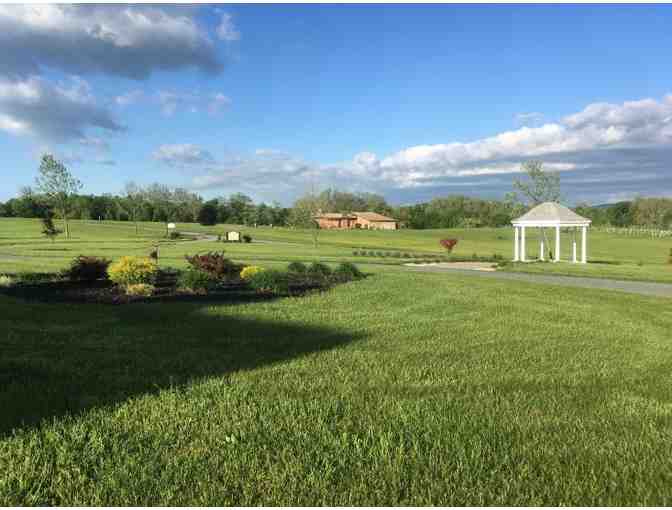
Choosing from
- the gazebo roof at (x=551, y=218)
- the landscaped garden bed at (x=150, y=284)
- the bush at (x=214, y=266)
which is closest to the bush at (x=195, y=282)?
the landscaped garden bed at (x=150, y=284)

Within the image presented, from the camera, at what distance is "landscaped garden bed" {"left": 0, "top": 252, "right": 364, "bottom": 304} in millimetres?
12102

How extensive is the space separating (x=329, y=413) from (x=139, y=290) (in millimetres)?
9166

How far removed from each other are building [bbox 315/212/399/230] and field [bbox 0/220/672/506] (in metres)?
105

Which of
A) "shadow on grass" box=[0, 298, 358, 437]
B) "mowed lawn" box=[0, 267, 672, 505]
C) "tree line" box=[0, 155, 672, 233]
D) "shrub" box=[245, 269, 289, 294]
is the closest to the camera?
"mowed lawn" box=[0, 267, 672, 505]

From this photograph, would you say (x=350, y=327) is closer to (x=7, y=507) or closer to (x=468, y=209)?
(x=7, y=507)

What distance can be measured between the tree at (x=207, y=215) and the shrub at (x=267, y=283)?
91.1 metres

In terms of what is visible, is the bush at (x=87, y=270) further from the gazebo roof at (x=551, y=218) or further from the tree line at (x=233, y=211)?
the tree line at (x=233, y=211)

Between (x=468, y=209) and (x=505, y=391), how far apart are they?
12026 cm

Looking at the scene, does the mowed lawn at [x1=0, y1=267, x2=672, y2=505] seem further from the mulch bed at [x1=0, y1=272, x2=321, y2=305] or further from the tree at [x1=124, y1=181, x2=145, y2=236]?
the tree at [x1=124, y1=181, x2=145, y2=236]

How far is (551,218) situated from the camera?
34.8 meters

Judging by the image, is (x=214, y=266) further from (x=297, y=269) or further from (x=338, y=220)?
(x=338, y=220)

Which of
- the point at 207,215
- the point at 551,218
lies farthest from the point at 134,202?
the point at 551,218

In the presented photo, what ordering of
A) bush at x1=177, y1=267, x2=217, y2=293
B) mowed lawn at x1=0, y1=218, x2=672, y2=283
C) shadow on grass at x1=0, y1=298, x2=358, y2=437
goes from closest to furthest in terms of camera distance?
shadow on grass at x1=0, y1=298, x2=358, y2=437 < bush at x1=177, y1=267, x2=217, y2=293 < mowed lawn at x1=0, y1=218, x2=672, y2=283

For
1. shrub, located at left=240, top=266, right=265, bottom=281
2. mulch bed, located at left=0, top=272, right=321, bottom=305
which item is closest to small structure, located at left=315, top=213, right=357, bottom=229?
shrub, located at left=240, top=266, right=265, bottom=281
